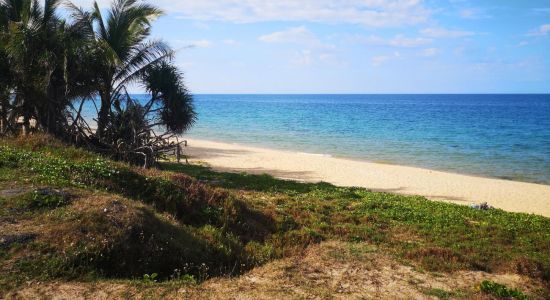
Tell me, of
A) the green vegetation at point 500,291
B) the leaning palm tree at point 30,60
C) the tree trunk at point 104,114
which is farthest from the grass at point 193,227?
the tree trunk at point 104,114

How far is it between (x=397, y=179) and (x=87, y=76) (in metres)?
13.8

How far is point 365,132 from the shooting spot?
4728 cm

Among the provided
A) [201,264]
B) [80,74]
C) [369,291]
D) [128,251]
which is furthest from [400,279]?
[80,74]

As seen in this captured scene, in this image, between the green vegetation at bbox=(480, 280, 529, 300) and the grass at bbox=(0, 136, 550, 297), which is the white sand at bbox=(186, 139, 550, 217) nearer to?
the grass at bbox=(0, 136, 550, 297)

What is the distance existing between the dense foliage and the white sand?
5298 millimetres

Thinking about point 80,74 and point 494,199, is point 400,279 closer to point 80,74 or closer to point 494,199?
point 494,199

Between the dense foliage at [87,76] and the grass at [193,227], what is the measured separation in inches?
137

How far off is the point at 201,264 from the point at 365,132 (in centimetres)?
4175

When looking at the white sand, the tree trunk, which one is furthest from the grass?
the tree trunk

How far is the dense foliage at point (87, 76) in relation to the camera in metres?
15.1

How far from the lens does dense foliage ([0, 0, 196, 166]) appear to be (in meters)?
15.1

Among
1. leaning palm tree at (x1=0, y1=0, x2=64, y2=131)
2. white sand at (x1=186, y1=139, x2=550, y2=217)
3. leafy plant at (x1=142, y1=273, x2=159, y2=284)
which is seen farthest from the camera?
white sand at (x1=186, y1=139, x2=550, y2=217)

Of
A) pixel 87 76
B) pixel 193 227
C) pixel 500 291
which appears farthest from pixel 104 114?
pixel 500 291

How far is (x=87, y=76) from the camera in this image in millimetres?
16656
